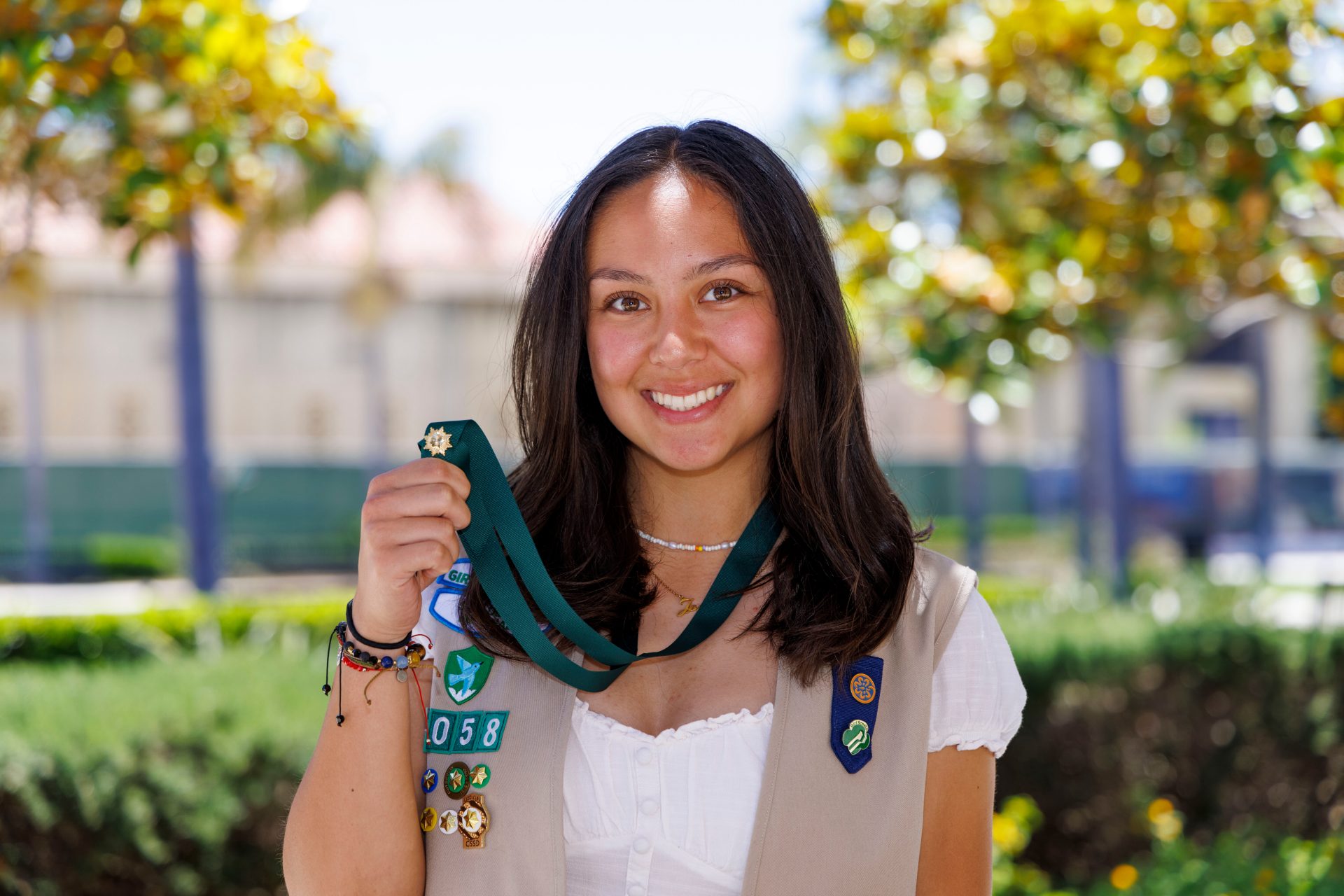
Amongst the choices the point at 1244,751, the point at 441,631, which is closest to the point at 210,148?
the point at 441,631

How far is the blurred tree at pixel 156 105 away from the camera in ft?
12.5

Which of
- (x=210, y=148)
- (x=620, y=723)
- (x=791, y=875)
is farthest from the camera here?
(x=210, y=148)

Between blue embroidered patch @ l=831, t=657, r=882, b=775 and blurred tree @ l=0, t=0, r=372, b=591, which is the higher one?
blurred tree @ l=0, t=0, r=372, b=591

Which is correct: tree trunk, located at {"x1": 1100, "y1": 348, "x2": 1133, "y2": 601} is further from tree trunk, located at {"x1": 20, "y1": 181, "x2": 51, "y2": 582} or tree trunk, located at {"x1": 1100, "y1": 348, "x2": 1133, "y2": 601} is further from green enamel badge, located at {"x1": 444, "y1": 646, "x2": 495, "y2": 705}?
tree trunk, located at {"x1": 20, "y1": 181, "x2": 51, "y2": 582}

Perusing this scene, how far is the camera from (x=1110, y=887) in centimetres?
413

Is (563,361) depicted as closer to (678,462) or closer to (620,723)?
(678,462)

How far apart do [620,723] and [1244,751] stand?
516 centimetres

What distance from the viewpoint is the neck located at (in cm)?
218

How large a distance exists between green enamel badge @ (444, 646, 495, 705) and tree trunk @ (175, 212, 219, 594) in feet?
38.3

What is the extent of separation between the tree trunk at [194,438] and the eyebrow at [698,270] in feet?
38.4

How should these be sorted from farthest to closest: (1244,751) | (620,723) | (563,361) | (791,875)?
(1244,751)
(563,361)
(620,723)
(791,875)

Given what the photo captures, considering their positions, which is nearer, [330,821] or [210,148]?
[330,821]

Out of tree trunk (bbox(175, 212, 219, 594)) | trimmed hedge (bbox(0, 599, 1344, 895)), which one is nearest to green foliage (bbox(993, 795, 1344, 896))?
trimmed hedge (bbox(0, 599, 1344, 895))

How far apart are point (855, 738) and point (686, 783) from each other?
0.82ft
